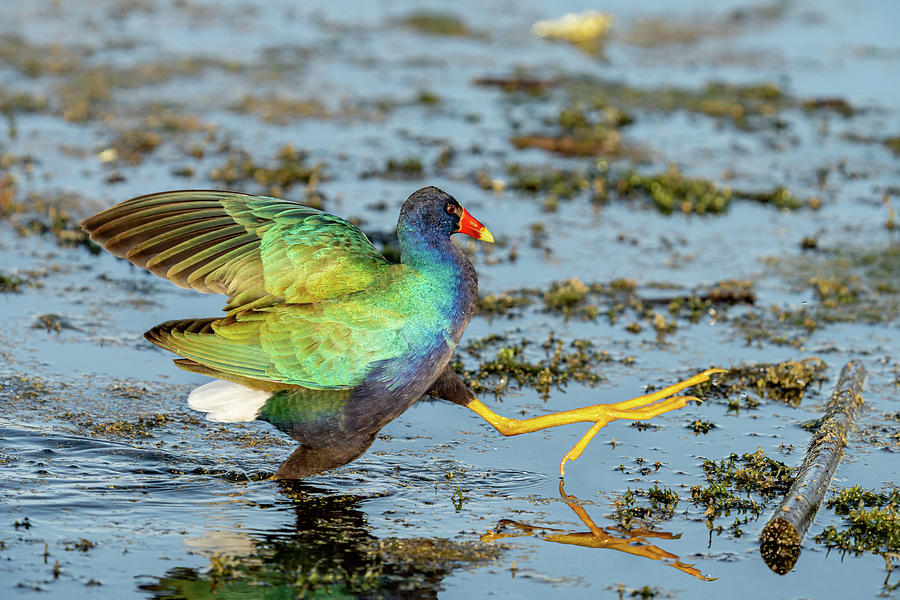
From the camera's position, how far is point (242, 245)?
17.0 ft

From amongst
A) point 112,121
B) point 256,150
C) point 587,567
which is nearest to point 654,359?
point 587,567

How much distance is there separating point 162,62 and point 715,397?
806cm

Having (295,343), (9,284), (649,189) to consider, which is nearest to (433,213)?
(295,343)

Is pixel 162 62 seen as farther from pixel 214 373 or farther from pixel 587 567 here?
pixel 587 567

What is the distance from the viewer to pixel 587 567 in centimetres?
475

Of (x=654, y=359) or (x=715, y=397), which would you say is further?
(x=654, y=359)

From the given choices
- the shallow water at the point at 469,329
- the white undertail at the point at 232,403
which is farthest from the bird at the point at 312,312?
the shallow water at the point at 469,329

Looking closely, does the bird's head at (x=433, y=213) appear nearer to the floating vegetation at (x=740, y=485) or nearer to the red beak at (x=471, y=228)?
the red beak at (x=471, y=228)

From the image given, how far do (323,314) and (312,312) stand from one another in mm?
48

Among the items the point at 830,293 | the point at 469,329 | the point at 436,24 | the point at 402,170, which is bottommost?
the point at 469,329

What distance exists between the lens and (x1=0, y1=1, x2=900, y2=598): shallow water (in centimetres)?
475

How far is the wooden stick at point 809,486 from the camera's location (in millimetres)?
4801

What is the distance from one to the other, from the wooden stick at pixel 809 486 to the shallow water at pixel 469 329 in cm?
8

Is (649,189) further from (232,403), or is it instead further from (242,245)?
(232,403)
